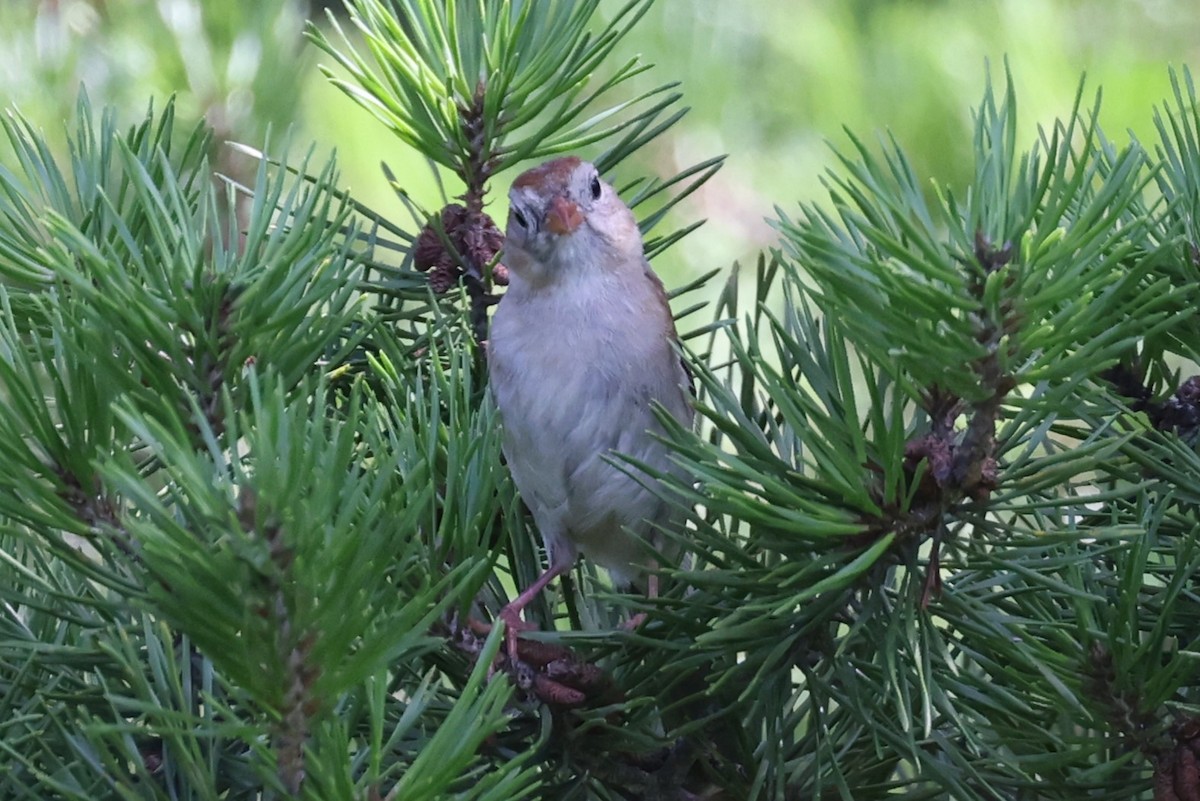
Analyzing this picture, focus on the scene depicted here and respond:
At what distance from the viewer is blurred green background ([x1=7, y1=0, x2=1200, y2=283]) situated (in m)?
1.25

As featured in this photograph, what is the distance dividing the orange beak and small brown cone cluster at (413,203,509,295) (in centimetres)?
29

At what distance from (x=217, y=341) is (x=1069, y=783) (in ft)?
1.25

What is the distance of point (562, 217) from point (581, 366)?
152mm

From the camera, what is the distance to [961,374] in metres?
0.42

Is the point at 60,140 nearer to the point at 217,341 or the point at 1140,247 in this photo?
the point at 217,341

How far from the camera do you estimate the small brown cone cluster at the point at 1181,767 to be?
0.47 m

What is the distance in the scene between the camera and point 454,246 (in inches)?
30.1

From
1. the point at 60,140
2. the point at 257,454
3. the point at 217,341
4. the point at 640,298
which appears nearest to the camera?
the point at 257,454

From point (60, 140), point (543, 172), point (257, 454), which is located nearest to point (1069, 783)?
point (257, 454)

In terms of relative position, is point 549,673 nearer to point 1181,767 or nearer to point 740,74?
point 1181,767

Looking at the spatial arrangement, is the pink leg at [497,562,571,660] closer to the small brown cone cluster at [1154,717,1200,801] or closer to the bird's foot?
the bird's foot

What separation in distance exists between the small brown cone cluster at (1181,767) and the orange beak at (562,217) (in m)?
0.69

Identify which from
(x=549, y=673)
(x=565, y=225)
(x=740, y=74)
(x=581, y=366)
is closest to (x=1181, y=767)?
(x=549, y=673)

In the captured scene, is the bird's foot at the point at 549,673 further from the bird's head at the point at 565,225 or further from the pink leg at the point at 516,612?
the bird's head at the point at 565,225
